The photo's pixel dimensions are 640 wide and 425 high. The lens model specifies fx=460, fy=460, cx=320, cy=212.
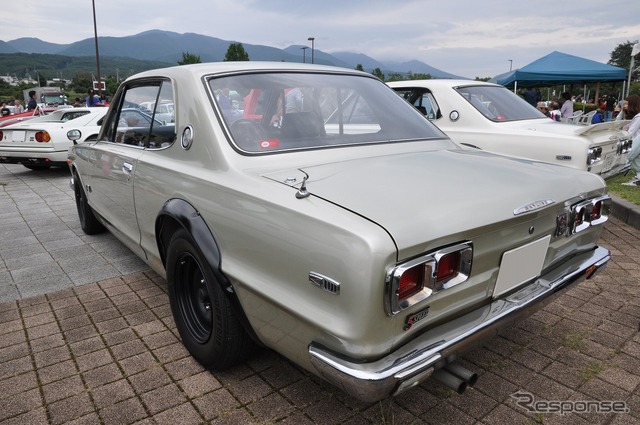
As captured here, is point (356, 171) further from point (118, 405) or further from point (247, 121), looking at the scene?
point (118, 405)

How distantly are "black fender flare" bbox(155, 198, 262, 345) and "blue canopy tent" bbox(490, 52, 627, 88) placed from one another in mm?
12637

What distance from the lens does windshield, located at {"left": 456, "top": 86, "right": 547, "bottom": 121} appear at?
5664mm

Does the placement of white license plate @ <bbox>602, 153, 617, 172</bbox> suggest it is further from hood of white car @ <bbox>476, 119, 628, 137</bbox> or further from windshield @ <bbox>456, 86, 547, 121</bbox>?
windshield @ <bbox>456, 86, 547, 121</bbox>

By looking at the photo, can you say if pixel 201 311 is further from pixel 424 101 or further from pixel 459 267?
pixel 424 101

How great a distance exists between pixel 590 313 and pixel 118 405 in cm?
300

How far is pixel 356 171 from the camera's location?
2148mm

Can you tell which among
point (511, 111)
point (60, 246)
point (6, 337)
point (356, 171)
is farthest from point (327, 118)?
point (511, 111)

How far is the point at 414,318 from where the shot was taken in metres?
1.69

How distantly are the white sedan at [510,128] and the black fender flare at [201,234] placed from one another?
369 cm

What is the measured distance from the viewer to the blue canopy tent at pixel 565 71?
41.2 feet

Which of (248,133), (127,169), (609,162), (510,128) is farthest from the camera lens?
→ (510,128)

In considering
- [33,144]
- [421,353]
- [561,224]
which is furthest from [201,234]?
[33,144]

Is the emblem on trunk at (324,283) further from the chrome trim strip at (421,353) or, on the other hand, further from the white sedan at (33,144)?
the white sedan at (33,144)

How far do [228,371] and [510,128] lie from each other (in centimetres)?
432
